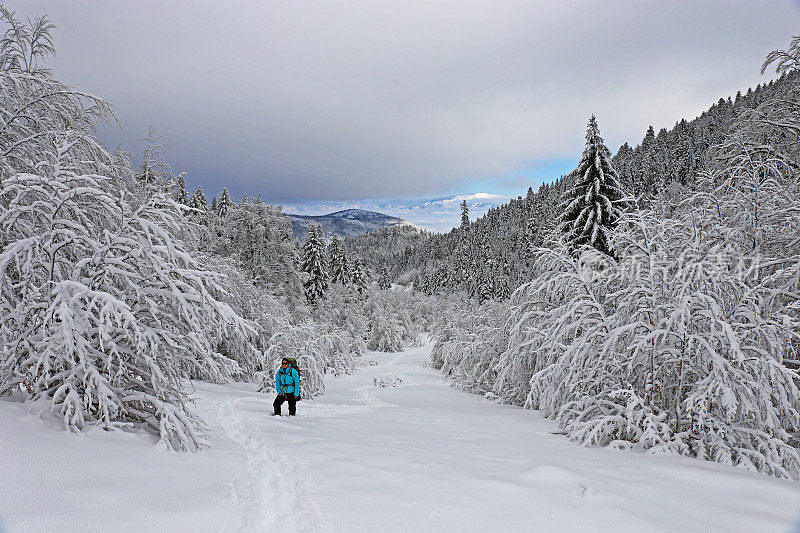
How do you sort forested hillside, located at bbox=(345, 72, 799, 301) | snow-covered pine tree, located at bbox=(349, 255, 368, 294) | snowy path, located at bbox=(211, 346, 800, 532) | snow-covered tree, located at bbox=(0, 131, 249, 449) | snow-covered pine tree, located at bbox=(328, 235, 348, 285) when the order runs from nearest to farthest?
snowy path, located at bbox=(211, 346, 800, 532)
snow-covered tree, located at bbox=(0, 131, 249, 449)
snow-covered pine tree, located at bbox=(328, 235, 348, 285)
snow-covered pine tree, located at bbox=(349, 255, 368, 294)
forested hillside, located at bbox=(345, 72, 799, 301)

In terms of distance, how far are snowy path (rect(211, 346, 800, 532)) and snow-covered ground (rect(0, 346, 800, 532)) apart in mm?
16

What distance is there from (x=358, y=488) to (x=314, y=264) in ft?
123

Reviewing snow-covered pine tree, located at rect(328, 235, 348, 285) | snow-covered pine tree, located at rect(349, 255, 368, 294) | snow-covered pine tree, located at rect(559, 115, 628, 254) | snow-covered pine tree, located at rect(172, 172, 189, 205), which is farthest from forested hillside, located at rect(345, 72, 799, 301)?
snow-covered pine tree, located at rect(172, 172, 189, 205)

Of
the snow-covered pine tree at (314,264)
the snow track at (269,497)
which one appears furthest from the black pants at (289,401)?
the snow-covered pine tree at (314,264)

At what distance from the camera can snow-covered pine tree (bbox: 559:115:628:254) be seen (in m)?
17.5

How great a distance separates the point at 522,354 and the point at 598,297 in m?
2.80

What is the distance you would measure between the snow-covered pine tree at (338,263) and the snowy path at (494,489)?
148ft

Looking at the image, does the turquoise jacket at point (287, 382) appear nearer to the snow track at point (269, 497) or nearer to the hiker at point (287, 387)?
the hiker at point (287, 387)

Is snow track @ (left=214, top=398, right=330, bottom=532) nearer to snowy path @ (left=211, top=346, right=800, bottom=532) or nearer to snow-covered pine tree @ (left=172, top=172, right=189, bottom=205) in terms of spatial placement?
snowy path @ (left=211, top=346, right=800, bottom=532)

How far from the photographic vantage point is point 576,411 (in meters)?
6.41

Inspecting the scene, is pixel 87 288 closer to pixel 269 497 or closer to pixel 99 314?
pixel 99 314

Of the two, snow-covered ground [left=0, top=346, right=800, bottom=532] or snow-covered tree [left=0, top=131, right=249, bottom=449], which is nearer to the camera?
snow-covered ground [left=0, top=346, right=800, bottom=532]

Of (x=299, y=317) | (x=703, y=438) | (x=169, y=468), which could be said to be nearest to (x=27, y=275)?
(x=169, y=468)

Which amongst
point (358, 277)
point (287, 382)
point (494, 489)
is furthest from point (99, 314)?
point (358, 277)
